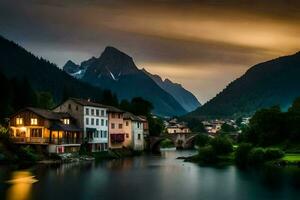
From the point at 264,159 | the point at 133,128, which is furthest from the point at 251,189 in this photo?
the point at 133,128

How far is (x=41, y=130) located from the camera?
338ft

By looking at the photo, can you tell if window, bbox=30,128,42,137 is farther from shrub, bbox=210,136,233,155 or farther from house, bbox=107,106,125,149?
shrub, bbox=210,136,233,155

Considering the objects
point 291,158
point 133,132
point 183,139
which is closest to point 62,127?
point 133,132

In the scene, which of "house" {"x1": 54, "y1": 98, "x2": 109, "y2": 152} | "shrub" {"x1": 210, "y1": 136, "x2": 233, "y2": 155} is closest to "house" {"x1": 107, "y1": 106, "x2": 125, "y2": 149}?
"house" {"x1": 54, "y1": 98, "x2": 109, "y2": 152}

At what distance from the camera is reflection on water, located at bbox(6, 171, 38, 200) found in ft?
181

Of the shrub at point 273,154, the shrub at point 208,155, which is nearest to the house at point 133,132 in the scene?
the shrub at point 208,155

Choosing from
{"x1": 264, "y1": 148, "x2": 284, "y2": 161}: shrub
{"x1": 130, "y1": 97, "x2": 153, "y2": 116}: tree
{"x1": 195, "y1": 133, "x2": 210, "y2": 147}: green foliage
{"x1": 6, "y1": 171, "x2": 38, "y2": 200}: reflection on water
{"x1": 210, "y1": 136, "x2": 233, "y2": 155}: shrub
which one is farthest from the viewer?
{"x1": 130, "y1": 97, "x2": 153, "y2": 116}: tree

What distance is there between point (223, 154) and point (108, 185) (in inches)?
1727

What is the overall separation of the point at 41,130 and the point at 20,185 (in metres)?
40.9

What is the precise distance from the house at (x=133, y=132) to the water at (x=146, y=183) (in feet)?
148

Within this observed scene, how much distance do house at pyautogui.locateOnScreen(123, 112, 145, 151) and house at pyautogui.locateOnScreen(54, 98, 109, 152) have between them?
11725 mm

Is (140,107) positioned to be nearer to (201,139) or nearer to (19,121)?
(201,139)

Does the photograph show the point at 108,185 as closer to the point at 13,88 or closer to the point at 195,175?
the point at 195,175

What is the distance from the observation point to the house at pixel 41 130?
102 m
